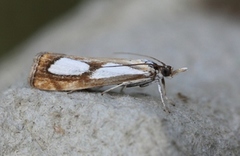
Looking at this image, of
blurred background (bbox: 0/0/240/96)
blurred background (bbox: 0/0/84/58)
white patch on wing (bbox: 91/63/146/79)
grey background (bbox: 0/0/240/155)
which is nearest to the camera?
grey background (bbox: 0/0/240/155)

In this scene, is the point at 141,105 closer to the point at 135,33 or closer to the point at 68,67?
the point at 68,67

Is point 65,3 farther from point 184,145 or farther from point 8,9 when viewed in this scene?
point 184,145

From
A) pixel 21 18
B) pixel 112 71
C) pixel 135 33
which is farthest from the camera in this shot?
pixel 21 18

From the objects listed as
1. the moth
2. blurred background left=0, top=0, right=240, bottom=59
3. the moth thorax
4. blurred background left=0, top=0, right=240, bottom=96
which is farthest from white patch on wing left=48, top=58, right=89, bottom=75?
blurred background left=0, top=0, right=240, bottom=59

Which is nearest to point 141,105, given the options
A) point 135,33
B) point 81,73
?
point 81,73

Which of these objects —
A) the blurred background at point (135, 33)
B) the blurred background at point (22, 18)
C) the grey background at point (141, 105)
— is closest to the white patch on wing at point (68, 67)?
the grey background at point (141, 105)

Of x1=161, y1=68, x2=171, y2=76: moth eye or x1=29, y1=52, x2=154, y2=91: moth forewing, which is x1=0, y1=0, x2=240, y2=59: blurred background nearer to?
x1=29, y1=52, x2=154, y2=91: moth forewing

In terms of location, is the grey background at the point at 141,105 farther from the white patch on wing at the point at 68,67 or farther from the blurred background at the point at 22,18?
the blurred background at the point at 22,18
